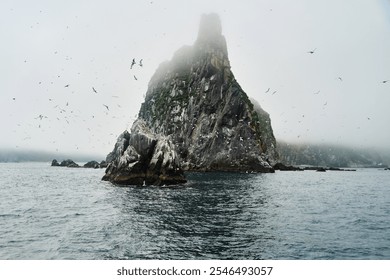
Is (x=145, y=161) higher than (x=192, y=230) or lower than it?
higher

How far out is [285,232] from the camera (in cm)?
2091

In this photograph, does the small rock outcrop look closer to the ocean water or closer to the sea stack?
the ocean water

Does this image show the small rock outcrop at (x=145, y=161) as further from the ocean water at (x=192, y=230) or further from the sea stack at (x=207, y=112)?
the sea stack at (x=207, y=112)

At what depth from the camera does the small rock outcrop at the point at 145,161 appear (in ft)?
171

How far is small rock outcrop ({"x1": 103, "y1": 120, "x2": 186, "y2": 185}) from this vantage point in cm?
5212

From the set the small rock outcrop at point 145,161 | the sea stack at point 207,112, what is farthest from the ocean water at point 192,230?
the sea stack at point 207,112

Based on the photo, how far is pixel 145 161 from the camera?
5259 centimetres

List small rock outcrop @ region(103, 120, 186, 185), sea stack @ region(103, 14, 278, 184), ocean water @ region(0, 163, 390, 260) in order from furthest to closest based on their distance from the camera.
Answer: sea stack @ region(103, 14, 278, 184), small rock outcrop @ region(103, 120, 186, 185), ocean water @ region(0, 163, 390, 260)

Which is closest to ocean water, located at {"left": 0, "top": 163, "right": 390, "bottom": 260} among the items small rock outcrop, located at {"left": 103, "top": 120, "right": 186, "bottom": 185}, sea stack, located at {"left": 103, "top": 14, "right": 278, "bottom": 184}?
small rock outcrop, located at {"left": 103, "top": 120, "right": 186, "bottom": 185}

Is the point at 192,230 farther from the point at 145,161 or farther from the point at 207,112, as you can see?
the point at 207,112

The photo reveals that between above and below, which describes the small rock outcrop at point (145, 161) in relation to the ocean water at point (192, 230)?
above

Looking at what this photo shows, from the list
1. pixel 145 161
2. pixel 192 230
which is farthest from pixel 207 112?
pixel 192 230
